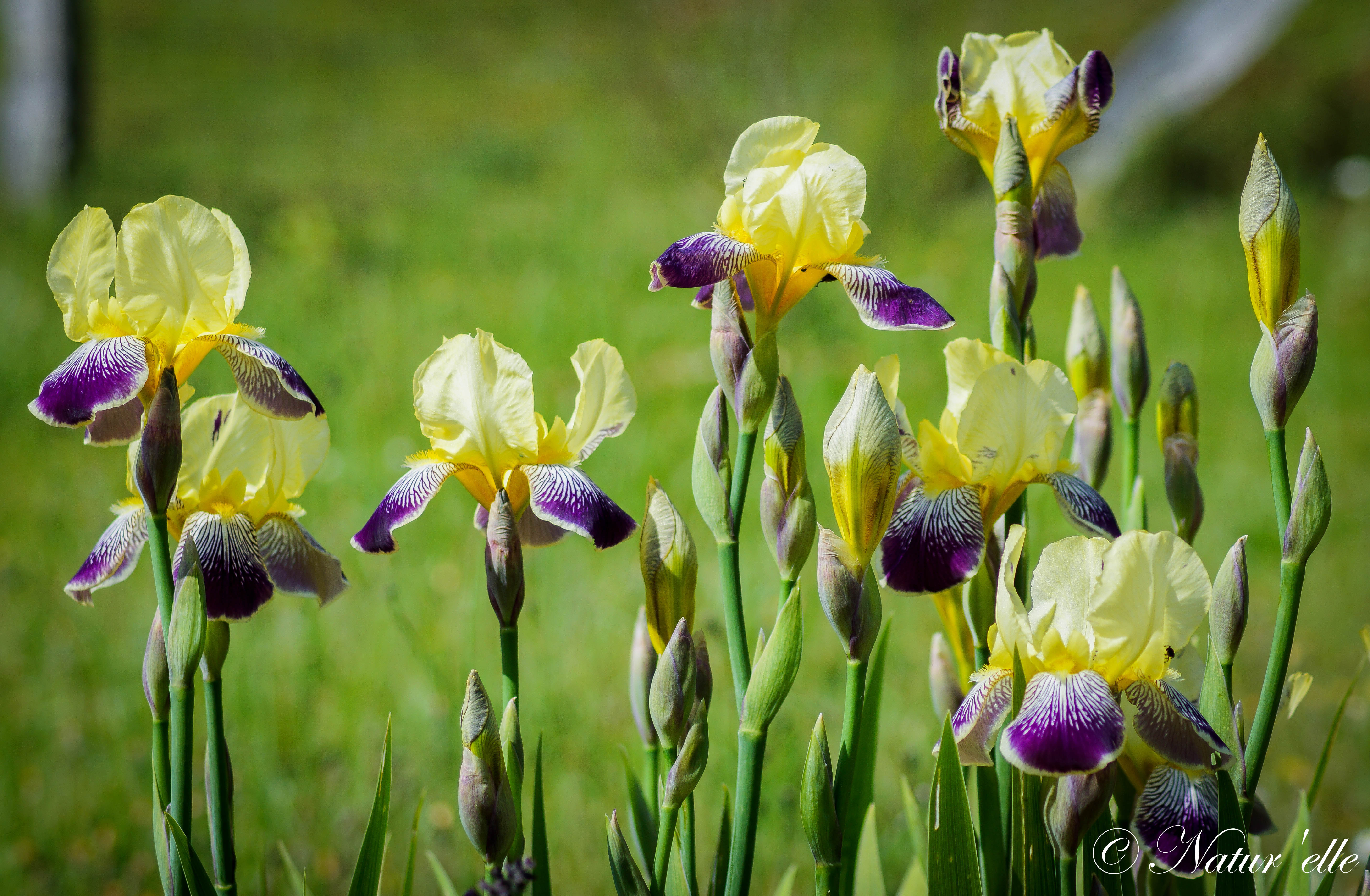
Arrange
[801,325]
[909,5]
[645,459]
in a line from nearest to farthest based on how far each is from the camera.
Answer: [645,459], [801,325], [909,5]

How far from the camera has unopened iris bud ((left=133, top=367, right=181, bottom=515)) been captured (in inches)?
25.6

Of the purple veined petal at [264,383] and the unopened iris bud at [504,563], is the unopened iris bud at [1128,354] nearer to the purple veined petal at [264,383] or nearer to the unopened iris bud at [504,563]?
the unopened iris bud at [504,563]

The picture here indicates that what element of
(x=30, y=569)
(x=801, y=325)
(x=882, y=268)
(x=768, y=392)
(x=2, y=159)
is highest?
(x=2, y=159)

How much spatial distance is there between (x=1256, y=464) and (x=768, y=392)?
2730 millimetres

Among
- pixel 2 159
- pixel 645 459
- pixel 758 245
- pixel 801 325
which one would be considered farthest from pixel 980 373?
pixel 2 159

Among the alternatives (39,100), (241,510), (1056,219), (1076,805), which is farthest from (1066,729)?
(39,100)

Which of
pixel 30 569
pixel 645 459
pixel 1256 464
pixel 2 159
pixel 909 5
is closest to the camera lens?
pixel 30 569

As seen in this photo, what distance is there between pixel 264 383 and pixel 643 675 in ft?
1.31

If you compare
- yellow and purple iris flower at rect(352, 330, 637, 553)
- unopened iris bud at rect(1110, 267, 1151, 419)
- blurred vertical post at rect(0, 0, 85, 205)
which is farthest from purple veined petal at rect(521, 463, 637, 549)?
blurred vertical post at rect(0, 0, 85, 205)

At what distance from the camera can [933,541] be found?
711 mm

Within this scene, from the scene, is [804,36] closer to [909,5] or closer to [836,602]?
[909,5]

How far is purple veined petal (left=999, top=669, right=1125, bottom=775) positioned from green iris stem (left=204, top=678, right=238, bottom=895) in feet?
1.85

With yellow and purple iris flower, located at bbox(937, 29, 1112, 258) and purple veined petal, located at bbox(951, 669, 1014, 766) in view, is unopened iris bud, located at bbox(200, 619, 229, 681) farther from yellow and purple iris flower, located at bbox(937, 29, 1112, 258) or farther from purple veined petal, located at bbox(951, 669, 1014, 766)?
yellow and purple iris flower, located at bbox(937, 29, 1112, 258)

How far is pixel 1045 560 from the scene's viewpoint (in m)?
0.67
